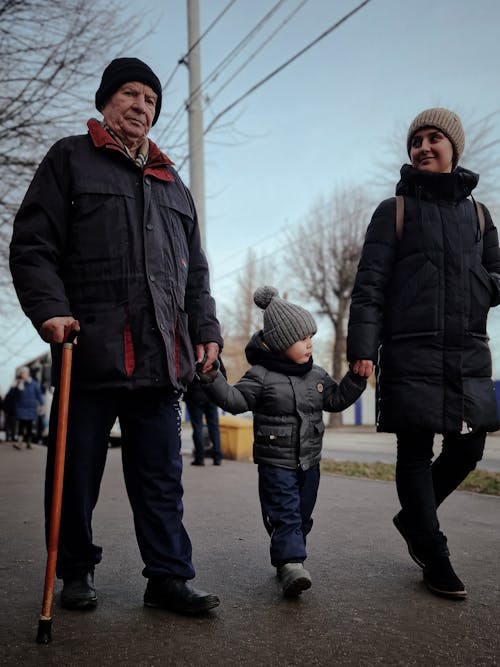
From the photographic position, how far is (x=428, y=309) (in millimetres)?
3244

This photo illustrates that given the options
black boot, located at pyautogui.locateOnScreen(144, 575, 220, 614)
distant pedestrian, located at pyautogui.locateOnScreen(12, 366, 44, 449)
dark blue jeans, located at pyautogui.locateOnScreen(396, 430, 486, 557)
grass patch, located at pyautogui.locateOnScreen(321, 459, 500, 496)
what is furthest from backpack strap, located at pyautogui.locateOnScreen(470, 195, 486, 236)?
distant pedestrian, located at pyautogui.locateOnScreen(12, 366, 44, 449)

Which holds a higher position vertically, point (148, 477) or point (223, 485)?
point (148, 477)

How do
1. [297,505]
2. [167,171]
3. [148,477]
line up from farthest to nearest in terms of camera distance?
[297,505]
[167,171]
[148,477]

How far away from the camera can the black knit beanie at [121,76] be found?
119 inches

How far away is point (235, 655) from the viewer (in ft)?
7.49

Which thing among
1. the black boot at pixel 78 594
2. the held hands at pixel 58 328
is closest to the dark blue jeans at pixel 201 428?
the black boot at pixel 78 594

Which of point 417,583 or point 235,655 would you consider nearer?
point 235,655

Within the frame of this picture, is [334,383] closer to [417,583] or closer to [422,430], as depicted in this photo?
[422,430]

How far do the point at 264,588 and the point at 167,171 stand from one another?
1862 millimetres

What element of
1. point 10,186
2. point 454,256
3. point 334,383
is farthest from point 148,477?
point 10,186

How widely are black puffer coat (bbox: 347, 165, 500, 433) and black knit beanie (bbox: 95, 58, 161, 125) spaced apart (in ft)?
3.97

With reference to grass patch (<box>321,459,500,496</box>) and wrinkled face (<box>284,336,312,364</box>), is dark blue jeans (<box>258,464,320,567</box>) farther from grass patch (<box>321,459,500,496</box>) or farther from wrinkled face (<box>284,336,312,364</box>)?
grass patch (<box>321,459,500,496</box>)

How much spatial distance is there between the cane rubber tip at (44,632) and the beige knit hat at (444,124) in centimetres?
268

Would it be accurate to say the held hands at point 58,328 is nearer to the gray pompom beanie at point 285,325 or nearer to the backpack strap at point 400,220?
the gray pompom beanie at point 285,325
